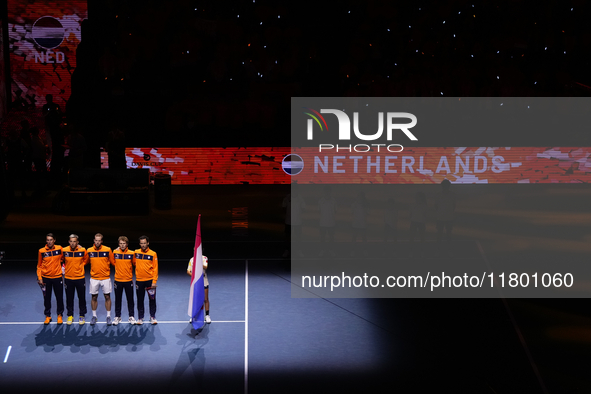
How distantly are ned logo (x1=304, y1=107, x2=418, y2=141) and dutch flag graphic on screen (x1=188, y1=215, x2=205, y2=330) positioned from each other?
576 inches

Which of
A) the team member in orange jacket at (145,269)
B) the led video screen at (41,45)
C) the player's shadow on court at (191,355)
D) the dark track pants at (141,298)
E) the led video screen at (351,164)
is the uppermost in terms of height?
the led video screen at (41,45)

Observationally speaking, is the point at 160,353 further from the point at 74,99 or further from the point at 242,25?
the point at 242,25

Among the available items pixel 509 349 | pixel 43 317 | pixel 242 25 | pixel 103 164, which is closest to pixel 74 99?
pixel 103 164

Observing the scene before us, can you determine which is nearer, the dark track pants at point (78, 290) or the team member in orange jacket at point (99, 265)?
the team member in orange jacket at point (99, 265)

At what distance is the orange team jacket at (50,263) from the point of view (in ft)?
36.2

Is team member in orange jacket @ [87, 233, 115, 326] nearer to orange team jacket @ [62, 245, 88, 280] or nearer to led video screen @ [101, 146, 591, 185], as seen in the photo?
orange team jacket @ [62, 245, 88, 280]

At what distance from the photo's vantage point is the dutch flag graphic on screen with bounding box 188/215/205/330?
10766 mm

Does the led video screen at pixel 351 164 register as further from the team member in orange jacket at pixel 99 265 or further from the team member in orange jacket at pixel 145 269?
the team member in orange jacket at pixel 145 269

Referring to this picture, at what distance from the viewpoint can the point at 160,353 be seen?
10289mm

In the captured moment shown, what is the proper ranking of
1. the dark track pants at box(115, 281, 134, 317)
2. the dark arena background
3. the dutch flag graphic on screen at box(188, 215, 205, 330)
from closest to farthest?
1. the dark arena background
2. the dutch flag graphic on screen at box(188, 215, 205, 330)
3. the dark track pants at box(115, 281, 134, 317)

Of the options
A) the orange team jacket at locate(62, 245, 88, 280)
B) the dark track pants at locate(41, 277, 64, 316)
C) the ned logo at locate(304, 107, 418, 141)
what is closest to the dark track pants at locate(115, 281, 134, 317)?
the orange team jacket at locate(62, 245, 88, 280)

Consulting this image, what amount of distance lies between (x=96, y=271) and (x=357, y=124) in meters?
15.9

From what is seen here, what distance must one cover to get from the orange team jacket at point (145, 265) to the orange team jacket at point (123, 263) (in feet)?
0.39

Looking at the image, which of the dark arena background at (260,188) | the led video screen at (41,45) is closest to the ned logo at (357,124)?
the dark arena background at (260,188)
